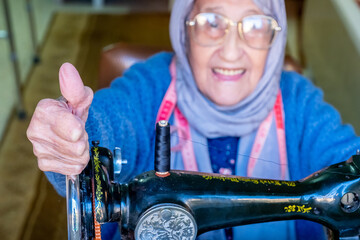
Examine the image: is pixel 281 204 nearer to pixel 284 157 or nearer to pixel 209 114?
pixel 284 157

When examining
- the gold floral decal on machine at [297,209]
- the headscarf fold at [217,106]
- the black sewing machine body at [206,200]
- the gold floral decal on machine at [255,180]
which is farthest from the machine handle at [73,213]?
the headscarf fold at [217,106]

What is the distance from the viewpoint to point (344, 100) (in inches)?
79.4

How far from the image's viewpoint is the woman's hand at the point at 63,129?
28.2 inches

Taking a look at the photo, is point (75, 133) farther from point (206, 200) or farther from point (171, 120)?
point (171, 120)

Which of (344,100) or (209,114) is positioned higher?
(209,114)

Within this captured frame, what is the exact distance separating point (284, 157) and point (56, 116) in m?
0.62

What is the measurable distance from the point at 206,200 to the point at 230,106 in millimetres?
482

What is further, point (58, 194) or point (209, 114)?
point (209, 114)

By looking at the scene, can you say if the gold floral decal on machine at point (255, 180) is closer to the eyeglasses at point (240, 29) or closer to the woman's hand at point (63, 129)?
the woman's hand at point (63, 129)

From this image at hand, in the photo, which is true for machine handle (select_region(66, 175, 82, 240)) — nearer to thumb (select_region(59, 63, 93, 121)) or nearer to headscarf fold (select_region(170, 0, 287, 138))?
thumb (select_region(59, 63, 93, 121))

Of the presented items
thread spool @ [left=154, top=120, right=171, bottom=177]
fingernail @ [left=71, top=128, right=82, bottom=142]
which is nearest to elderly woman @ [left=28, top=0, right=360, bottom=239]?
thread spool @ [left=154, top=120, right=171, bottom=177]

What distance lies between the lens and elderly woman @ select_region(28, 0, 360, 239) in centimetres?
106

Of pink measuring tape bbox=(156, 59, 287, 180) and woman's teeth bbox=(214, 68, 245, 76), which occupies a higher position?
woman's teeth bbox=(214, 68, 245, 76)

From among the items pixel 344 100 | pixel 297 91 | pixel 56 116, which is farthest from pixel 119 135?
pixel 344 100
